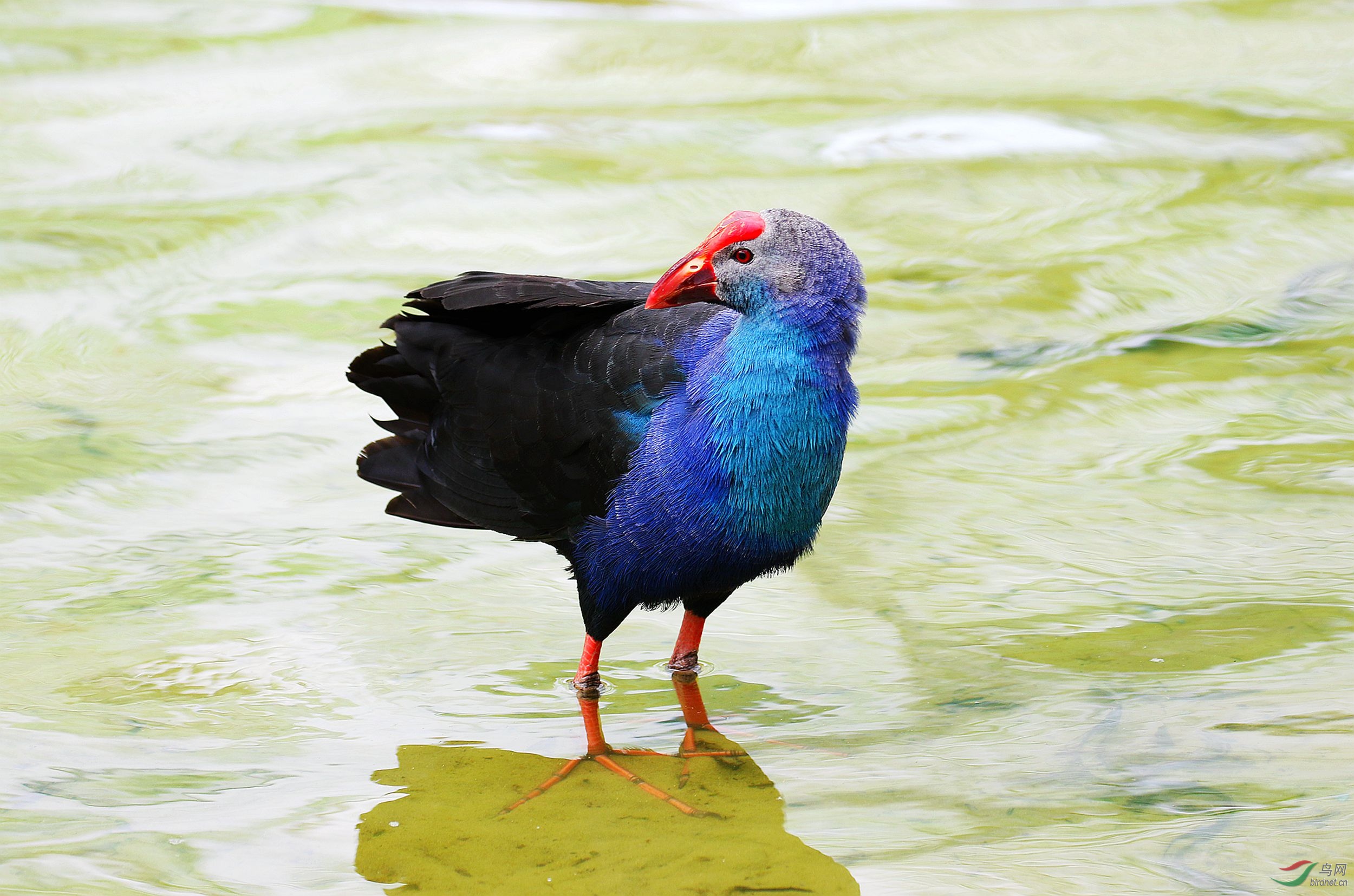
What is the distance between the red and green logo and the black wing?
1627 mm

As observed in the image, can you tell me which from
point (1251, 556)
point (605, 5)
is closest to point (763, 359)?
point (1251, 556)

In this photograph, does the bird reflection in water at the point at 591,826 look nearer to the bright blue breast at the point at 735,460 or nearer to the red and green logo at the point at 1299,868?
the bright blue breast at the point at 735,460

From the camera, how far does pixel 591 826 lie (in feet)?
10.1

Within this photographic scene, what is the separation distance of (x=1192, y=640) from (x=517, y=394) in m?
1.84

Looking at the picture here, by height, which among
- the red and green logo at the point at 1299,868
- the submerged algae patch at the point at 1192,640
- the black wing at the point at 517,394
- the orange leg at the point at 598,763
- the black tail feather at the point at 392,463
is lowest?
the orange leg at the point at 598,763

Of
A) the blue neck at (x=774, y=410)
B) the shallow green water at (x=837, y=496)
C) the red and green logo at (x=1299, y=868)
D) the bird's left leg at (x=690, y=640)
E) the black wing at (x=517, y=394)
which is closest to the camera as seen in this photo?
the red and green logo at (x=1299, y=868)

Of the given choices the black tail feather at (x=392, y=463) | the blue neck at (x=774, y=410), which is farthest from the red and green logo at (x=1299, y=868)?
the black tail feather at (x=392, y=463)

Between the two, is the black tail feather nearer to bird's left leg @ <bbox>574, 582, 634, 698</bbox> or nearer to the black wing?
the black wing

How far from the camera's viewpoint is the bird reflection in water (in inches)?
112

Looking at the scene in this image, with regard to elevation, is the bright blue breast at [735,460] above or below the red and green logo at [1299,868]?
above

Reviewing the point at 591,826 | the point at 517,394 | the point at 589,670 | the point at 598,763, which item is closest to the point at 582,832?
the point at 591,826

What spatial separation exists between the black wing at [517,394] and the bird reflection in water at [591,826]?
1.99 ft

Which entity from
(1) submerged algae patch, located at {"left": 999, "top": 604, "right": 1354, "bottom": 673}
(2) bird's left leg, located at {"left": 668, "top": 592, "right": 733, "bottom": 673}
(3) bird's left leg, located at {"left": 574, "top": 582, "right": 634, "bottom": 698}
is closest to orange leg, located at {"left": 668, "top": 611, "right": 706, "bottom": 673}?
(2) bird's left leg, located at {"left": 668, "top": 592, "right": 733, "bottom": 673}

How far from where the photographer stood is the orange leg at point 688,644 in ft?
12.3
